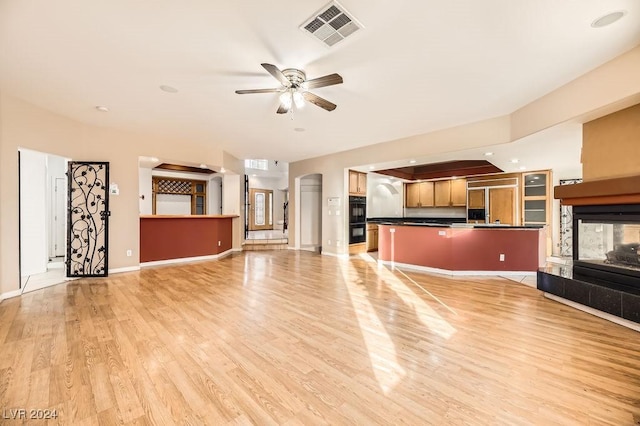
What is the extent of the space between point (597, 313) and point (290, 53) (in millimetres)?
4621

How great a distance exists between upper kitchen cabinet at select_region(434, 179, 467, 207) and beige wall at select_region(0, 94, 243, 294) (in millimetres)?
6546

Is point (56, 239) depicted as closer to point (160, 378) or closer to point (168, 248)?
point (168, 248)

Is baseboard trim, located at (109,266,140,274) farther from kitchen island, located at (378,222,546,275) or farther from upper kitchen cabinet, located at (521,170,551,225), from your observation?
upper kitchen cabinet, located at (521,170,551,225)

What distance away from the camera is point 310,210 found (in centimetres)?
873

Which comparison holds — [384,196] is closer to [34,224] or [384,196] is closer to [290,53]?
[290,53]

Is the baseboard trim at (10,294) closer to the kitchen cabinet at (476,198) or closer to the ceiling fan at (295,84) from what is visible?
the ceiling fan at (295,84)

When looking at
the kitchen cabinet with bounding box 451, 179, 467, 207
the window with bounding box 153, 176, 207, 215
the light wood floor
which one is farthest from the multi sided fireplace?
the window with bounding box 153, 176, 207, 215

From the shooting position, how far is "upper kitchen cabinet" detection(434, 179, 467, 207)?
8031 millimetres

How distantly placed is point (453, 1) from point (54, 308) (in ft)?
17.8

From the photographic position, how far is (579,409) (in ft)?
5.44

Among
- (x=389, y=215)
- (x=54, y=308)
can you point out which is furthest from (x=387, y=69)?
(x=389, y=215)

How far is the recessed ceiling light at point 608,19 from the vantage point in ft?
7.33

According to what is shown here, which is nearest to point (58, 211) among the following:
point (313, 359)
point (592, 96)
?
point (313, 359)

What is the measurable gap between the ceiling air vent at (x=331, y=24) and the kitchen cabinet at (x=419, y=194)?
277 inches
